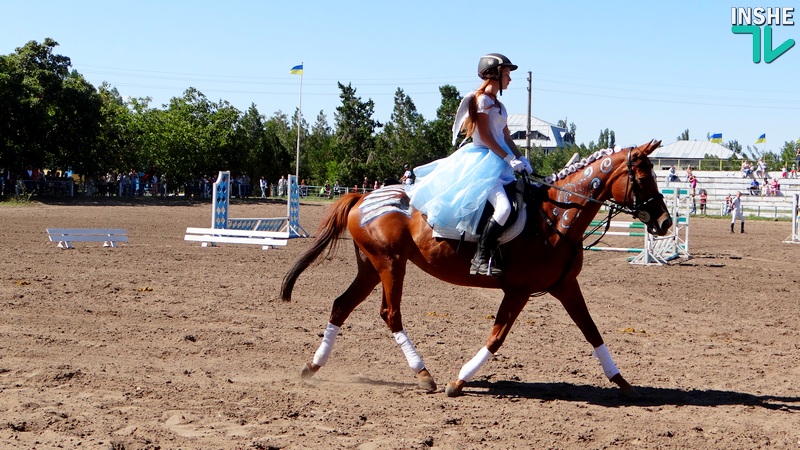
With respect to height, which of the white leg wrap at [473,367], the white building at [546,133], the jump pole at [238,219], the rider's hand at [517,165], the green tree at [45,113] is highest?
the white building at [546,133]

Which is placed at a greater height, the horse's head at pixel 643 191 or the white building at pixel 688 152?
the white building at pixel 688 152

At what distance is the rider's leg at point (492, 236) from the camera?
23.8 feet

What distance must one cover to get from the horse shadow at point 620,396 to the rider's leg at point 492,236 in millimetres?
1112

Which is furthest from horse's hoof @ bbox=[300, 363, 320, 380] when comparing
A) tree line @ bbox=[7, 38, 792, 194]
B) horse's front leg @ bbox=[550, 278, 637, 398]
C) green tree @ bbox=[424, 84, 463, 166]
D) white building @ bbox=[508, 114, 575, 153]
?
white building @ bbox=[508, 114, 575, 153]

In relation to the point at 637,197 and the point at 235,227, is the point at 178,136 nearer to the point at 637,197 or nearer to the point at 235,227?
the point at 235,227

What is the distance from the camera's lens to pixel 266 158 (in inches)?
2761

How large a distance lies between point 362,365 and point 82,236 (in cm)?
1328

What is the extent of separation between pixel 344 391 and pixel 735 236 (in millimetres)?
27607

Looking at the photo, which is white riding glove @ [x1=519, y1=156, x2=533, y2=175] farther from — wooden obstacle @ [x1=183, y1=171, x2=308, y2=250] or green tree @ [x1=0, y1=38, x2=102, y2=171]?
green tree @ [x1=0, y1=38, x2=102, y2=171]

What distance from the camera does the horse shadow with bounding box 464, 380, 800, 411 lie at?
23.4ft

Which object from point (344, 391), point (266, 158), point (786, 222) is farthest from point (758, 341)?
point (266, 158)

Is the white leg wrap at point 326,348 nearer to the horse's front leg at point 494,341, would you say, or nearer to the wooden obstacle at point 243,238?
the horse's front leg at point 494,341

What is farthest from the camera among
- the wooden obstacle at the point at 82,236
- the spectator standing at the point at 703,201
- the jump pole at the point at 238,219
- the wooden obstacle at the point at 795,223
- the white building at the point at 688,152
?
the white building at the point at 688,152

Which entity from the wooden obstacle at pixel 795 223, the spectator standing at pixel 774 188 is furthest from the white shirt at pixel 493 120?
the spectator standing at pixel 774 188
